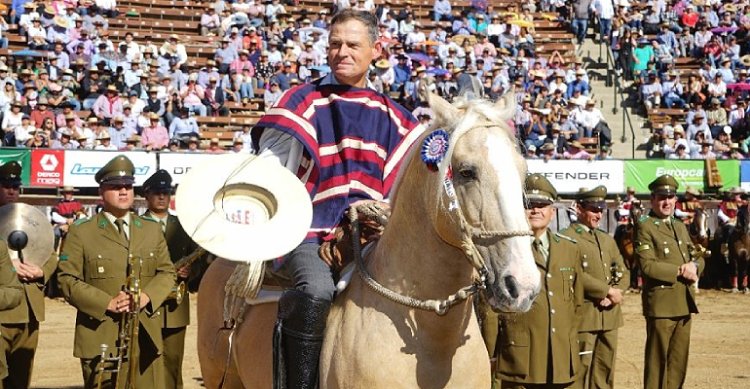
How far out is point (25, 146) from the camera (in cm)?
1923

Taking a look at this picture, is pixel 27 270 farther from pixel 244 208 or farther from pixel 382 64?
pixel 382 64

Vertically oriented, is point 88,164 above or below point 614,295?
above

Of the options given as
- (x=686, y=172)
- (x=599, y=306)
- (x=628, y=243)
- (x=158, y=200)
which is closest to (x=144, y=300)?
(x=158, y=200)

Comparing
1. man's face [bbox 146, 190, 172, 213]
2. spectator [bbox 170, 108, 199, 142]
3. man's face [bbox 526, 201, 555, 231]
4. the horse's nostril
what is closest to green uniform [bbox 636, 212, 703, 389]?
man's face [bbox 526, 201, 555, 231]

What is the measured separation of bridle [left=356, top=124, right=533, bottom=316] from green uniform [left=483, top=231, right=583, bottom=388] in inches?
136

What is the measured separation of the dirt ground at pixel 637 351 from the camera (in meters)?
11.4

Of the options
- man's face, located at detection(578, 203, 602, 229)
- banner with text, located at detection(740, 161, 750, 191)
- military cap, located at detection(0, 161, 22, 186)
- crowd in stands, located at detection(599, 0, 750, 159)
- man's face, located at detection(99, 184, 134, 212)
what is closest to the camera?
man's face, located at detection(99, 184, 134, 212)

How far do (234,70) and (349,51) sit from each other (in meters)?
19.4

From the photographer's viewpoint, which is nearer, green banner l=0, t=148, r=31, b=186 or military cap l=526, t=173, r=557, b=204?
military cap l=526, t=173, r=557, b=204

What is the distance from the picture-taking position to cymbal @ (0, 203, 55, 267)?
26.6ft

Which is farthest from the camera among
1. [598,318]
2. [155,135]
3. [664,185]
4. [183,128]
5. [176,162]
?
[183,128]

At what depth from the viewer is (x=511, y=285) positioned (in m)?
3.99

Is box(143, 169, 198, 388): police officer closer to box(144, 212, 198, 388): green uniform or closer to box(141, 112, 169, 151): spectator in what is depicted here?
box(144, 212, 198, 388): green uniform

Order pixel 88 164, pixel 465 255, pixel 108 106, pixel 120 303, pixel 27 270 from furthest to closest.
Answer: pixel 108 106
pixel 88 164
pixel 27 270
pixel 120 303
pixel 465 255
